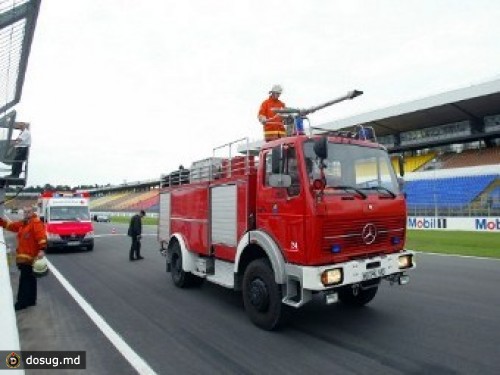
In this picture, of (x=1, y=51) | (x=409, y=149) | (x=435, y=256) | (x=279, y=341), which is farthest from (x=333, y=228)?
(x=409, y=149)

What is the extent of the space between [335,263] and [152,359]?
2568 mm

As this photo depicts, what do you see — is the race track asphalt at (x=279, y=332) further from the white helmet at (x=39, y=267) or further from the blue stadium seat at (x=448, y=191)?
the blue stadium seat at (x=448, y=191)

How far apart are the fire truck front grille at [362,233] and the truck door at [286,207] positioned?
1.19ft

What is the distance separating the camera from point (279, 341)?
5695 millimetres

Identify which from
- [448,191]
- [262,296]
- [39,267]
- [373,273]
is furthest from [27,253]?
[448,191]

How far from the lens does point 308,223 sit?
18.5ft

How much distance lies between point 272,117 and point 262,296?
10.6 feet

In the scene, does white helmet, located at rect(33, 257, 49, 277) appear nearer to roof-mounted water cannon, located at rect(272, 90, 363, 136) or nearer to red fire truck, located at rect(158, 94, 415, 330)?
red fire truck, located at rect(158, 94, 415, 330)

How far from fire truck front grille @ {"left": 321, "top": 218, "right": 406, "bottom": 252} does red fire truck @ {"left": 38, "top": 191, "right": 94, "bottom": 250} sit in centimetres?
1356

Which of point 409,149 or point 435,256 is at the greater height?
point 409,149

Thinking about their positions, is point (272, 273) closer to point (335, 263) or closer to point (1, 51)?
point (335, 263)

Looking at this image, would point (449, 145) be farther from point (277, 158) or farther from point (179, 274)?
point (277, 158)

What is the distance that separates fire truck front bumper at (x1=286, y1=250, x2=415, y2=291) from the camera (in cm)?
551

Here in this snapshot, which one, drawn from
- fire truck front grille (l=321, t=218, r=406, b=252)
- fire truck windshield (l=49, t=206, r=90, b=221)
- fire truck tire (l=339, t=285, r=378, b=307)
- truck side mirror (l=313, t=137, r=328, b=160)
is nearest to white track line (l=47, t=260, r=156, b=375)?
fire truck front grille (l=321, t=218, r=406, b=252)
